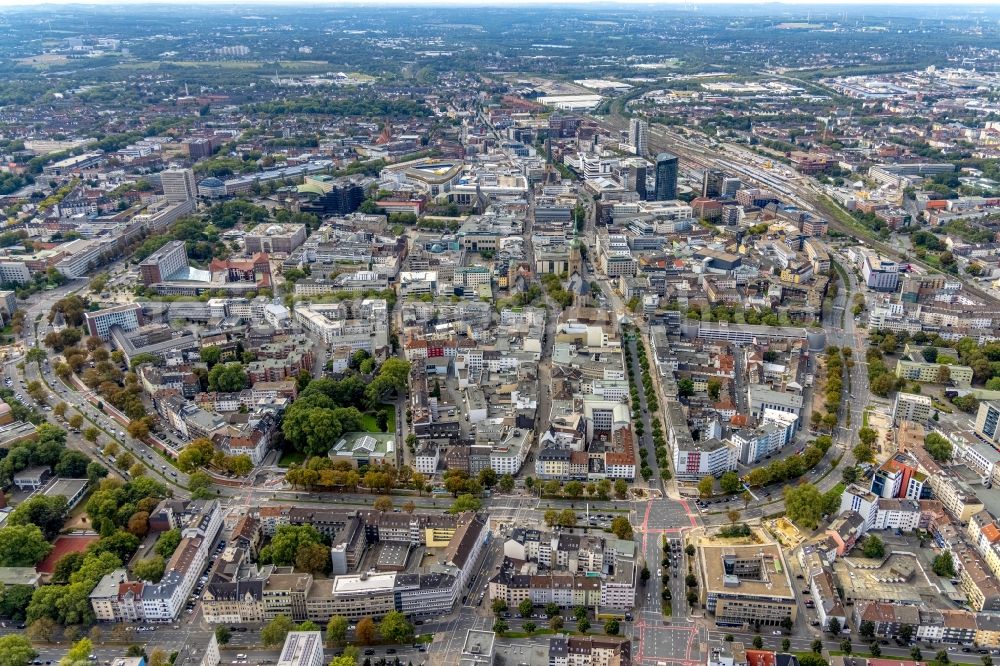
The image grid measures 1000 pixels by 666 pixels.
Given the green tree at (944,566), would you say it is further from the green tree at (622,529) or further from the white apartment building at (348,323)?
the white apartment building at (348,323)

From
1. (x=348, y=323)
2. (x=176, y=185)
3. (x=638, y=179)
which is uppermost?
(x=638, y=179)

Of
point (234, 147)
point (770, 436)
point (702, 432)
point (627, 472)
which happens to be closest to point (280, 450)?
point (627, 472)

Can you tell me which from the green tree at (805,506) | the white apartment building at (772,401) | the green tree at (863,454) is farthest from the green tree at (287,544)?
the green tree at (863,454)

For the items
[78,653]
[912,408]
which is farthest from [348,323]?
[912,408]

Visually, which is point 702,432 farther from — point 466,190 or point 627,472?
point 466,190

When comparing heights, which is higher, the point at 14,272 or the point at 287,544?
the point at 14,272

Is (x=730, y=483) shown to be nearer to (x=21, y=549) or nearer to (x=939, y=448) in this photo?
(x=939, y=448)

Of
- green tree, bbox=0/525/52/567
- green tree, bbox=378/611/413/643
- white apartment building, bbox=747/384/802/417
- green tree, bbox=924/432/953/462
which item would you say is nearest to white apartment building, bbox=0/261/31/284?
green tree, bbox=0/525/52/567
